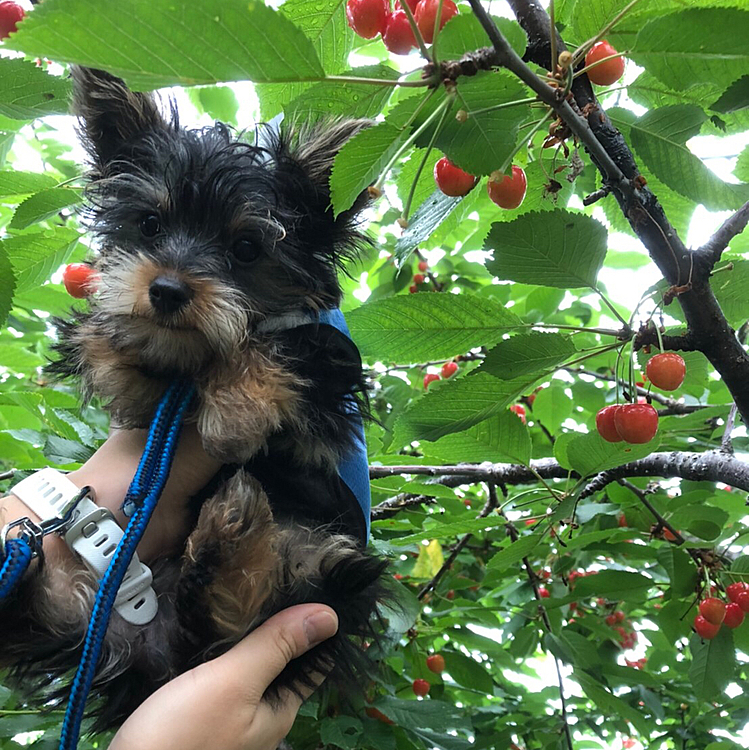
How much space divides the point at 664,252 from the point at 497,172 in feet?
1.33

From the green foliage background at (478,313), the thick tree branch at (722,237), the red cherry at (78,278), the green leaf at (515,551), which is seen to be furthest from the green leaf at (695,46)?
the red cherry at (78,278)

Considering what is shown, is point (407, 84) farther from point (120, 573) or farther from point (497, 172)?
point (120, 573)

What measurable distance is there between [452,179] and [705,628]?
1.80 metres

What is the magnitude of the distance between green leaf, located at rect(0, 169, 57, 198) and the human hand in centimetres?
171

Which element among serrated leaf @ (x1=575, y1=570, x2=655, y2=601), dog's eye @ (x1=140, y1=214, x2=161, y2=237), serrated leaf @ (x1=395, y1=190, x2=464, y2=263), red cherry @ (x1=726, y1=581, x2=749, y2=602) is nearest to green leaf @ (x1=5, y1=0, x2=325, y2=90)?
serrated leaf @ (x1=395, y1=190, x2=464, y2=263)

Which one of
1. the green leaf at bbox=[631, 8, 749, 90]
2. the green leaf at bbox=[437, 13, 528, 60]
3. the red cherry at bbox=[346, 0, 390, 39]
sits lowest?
the green leaf at bbox=[437, 13, 528, 60]

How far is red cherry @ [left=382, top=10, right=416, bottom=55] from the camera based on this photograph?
1.52 m

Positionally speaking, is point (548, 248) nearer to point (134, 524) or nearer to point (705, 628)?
point (134, 524)

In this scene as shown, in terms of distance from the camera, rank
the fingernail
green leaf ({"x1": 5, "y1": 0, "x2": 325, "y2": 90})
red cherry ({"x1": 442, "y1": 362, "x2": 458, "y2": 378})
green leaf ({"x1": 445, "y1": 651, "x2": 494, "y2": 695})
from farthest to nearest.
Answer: red cherry ({"x1": 442, "y1": 362, "x2": 458, "y2": 378}) → green leaf ({"x1": 445, "y1": 651, "x2": 494, "y2": 695}) → the fingernail → green leaf ({"x1": 5, "y1": 0, "x2": 325, "y2": 90})

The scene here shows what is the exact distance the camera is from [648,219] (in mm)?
1417

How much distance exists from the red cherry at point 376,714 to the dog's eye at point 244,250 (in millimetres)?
1808

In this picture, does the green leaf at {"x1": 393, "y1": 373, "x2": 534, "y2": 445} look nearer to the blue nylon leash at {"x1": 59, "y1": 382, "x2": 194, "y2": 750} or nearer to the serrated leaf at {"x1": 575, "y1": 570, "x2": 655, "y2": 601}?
the blue nylon leash at {"x1": 59, "y1": 382, "x2": 194, "y2": 750}

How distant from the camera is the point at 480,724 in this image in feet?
10.2

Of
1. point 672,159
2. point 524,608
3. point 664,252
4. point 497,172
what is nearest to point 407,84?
point 497,172
